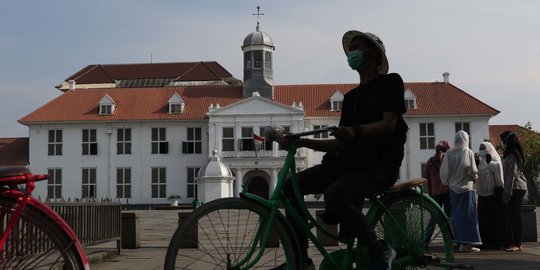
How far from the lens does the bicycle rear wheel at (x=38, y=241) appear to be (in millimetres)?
3510

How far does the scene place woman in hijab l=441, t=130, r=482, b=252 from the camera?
10.2 metres

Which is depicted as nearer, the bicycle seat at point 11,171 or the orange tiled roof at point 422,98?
the bicycle seat at point 11,171

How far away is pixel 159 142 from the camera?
6322 cm

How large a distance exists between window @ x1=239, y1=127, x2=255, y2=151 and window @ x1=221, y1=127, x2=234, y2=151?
35.3 inches

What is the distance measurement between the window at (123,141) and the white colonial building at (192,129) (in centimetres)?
9

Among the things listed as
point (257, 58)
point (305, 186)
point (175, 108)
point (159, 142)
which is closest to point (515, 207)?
point (305, 186)

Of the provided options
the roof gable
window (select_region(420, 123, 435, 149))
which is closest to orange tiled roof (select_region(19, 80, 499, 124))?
window (select_region(420, 123, 435, 149))

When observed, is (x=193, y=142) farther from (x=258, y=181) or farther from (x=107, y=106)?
(x=107, y=106)

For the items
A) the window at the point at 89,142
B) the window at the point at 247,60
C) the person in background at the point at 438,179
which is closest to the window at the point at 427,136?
the window at the point at 247,60

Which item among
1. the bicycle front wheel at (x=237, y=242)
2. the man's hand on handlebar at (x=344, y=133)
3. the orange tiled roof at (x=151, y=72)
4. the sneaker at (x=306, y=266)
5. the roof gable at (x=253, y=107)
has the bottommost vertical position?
the sneaker at (x=306, y=266)

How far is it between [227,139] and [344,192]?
56.8 m

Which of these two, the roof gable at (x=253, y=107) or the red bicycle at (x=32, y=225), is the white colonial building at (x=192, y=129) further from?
the red bicycle at (x=32, y=225)

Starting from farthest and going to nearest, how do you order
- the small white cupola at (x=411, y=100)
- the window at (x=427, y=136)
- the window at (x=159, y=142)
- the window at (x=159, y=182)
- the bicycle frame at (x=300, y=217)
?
1. the window at (x=159, y=142)
2. the small white cupola at (x=411, y=100)
3. the window at (x=159, y=182)
4. the window at (x=427, y=136)
5. the bicycle frame at (x=300, y=217)

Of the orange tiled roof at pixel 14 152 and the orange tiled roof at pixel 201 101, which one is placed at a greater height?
the orange tiled roof at pixel 201 101
